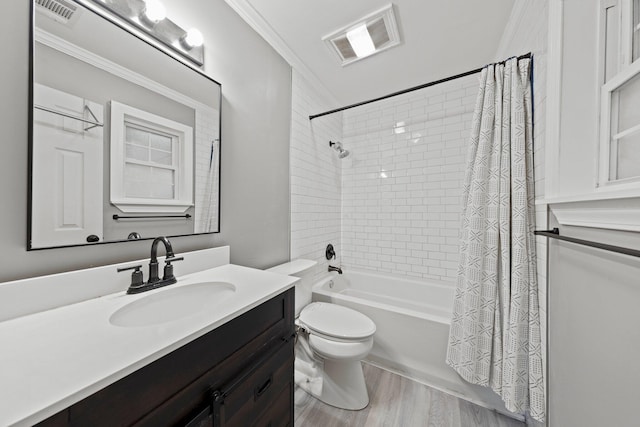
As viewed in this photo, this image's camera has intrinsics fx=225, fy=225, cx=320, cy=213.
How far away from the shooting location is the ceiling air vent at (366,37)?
4.88 ft

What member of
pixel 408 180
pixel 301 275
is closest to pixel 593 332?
pixel 301 275

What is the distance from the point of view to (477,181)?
4.44ft

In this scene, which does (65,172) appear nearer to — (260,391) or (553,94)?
(260,391)

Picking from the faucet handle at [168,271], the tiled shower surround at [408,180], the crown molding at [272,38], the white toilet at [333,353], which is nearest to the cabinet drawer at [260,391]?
the white toilet at [333,353]

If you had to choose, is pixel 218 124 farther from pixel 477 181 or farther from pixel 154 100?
pixel 477 181

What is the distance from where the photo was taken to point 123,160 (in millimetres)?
922

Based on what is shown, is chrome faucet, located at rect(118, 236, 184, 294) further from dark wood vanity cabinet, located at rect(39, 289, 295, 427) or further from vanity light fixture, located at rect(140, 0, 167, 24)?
vanity light fixture, located at rect(140, 0, 167, 24)

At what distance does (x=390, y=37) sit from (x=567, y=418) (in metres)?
2.29

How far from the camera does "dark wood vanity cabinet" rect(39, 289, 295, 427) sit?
47 centimetres

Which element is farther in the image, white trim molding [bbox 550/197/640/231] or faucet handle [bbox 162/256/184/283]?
faucet handle [bbox 162/256/184/283]

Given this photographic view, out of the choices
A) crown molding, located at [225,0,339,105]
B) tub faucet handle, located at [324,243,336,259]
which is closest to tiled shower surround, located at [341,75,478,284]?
tub faucet handle, located at [324,243,336,259]

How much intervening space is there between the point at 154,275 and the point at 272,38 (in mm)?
1751

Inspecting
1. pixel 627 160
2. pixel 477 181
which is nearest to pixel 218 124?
pixel 477 181

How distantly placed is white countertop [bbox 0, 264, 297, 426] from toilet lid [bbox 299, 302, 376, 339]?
2.53ft
